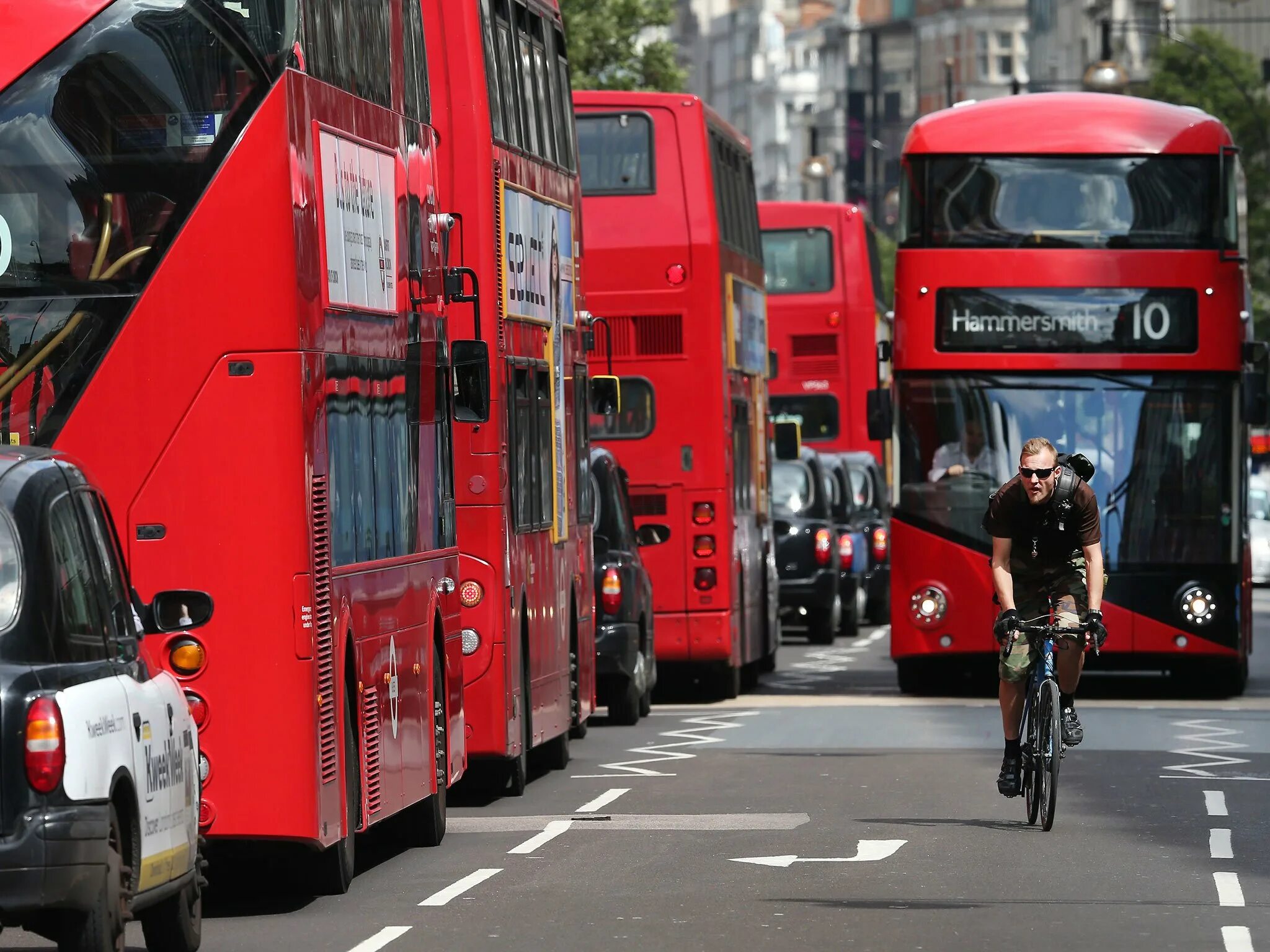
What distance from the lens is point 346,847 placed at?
1309 centimetres

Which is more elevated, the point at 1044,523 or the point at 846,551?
the point at 1044,523

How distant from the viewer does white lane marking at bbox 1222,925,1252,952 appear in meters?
11.0

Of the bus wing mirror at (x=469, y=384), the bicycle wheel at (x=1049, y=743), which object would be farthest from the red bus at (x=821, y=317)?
the bicycle wheel at (x=1049, y=743)

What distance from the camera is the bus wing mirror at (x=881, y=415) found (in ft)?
85.2

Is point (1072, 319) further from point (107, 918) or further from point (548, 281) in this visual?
point (107, 918)

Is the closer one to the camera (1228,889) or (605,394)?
(1228,889)

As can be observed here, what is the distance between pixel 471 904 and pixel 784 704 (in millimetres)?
13902

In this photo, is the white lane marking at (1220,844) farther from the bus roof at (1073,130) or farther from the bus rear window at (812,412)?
the bus rear window at (812,412)

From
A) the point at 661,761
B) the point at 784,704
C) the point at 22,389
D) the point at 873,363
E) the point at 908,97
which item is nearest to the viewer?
the point at 22,389

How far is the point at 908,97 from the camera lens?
16075 cm

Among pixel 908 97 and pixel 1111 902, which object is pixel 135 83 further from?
pixel 908 97

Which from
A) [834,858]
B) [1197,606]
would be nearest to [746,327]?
[1197,606]

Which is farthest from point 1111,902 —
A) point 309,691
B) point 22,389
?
point 22,389

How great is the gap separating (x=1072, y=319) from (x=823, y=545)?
34.5ft
